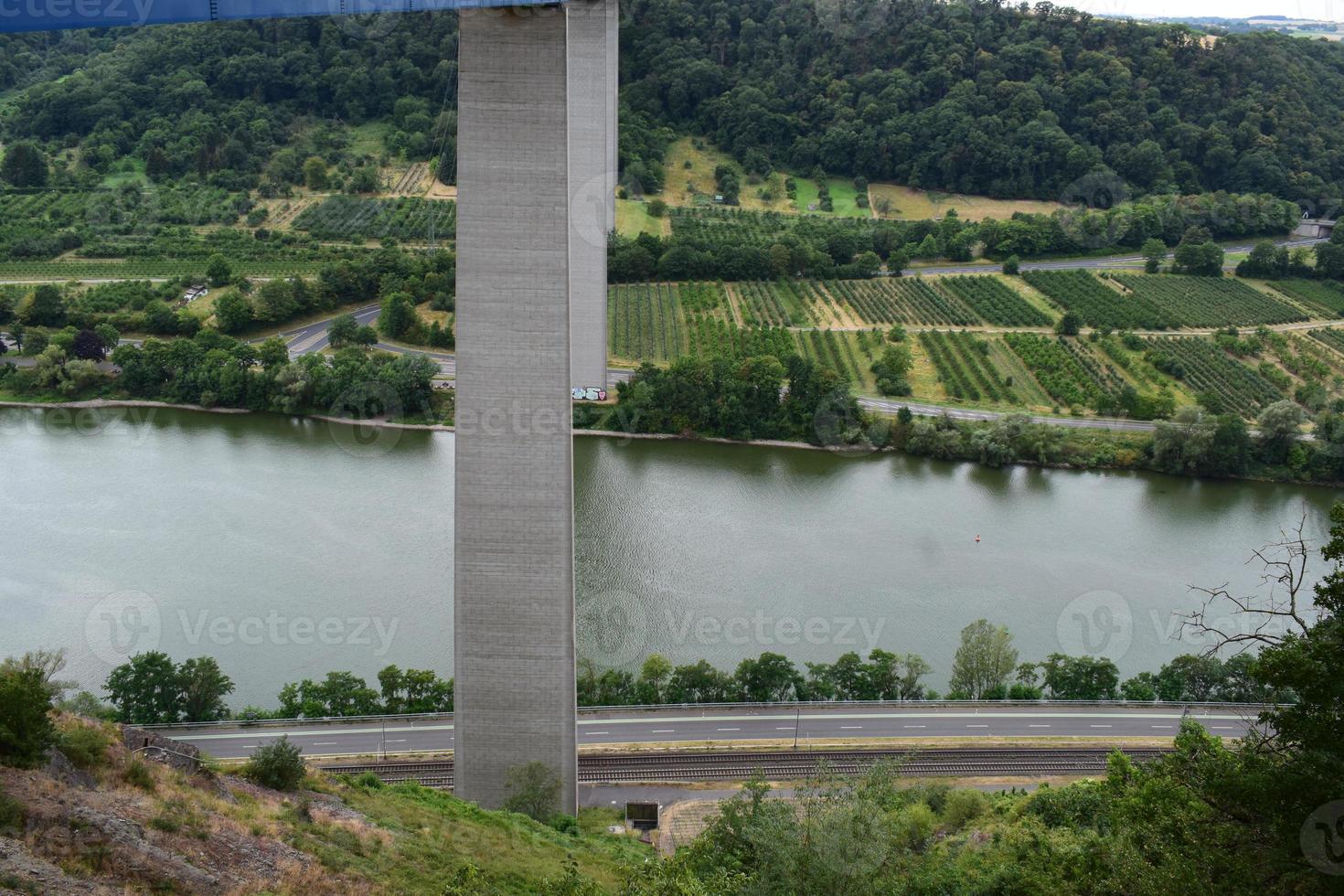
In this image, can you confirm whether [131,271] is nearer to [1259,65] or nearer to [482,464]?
[482,464]

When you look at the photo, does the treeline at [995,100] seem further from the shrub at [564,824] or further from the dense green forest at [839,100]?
the shrub at [564,824]

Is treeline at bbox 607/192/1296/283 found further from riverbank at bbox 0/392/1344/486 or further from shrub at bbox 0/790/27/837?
shrub at bbox 0/790/27/837

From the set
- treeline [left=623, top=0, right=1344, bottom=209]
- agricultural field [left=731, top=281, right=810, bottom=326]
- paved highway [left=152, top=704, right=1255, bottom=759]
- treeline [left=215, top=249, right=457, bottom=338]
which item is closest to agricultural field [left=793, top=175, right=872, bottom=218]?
treeline [left=623, top=0, right=1344, bottom=209]

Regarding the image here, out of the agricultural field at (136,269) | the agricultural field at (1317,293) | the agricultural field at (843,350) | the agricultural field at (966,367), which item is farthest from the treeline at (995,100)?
the agricultural field at (136,269)

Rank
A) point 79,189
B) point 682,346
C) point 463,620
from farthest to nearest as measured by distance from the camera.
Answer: point 79,189 → point 682,346 → point 463,620

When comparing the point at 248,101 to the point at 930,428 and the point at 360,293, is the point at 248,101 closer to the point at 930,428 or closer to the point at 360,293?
the point at 360,293

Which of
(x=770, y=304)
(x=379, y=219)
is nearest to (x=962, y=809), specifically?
(x=770, y=304)

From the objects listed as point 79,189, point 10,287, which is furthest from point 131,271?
point 79,189
